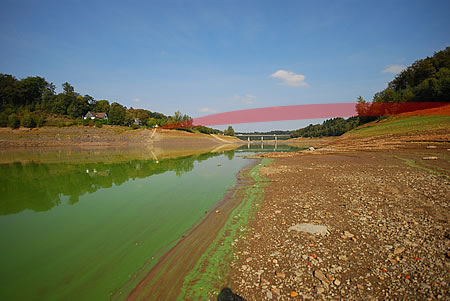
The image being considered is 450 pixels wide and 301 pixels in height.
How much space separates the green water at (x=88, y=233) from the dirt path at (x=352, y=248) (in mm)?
3162

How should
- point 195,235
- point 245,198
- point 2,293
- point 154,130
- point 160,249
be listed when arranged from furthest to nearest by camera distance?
point 154,130 < point 245,198 < point 195,235 < point 160,249 < point 2,293

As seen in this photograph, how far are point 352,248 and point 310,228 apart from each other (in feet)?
4.36

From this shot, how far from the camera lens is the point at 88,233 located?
24.6 feet

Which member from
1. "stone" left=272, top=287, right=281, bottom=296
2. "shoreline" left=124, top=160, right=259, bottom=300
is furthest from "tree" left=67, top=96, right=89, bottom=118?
"stone" left=272, top=287, right=281, bottom=296

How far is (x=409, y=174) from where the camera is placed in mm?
11680

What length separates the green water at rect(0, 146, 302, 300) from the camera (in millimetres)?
4820

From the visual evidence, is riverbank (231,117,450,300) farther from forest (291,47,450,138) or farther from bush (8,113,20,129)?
bush (8,113,20,129)

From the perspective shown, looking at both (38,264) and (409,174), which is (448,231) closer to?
(409,174)

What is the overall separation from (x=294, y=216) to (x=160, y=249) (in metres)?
4.93

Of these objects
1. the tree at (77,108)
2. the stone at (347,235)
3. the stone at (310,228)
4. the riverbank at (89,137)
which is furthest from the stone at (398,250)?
the tree at (77,108)

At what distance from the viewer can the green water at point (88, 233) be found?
482 centimetres

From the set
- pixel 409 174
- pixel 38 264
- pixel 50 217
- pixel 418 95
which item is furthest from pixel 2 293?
pixel 418 95

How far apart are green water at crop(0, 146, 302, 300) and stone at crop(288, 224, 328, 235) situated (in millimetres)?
4127

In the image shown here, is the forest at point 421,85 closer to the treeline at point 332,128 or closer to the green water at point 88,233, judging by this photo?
the treeline at point 332,128
